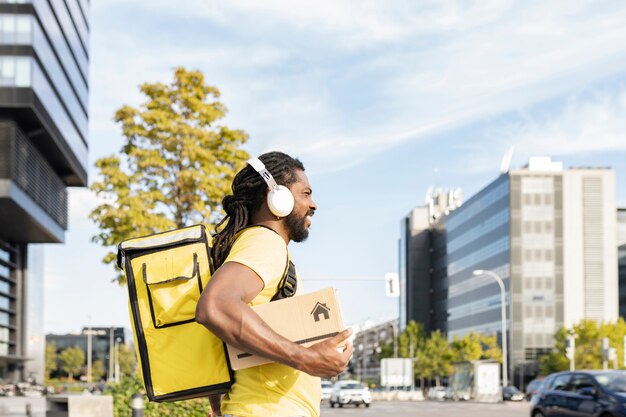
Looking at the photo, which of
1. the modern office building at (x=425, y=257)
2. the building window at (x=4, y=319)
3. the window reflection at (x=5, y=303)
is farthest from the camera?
the modern office building at (x=425, y=257)

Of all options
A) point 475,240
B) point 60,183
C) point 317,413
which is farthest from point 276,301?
point 475,240

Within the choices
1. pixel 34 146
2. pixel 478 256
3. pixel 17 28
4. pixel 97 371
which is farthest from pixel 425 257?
pixel 17 28

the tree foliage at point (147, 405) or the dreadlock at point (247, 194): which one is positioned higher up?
the dreadlock at point (247, 194)

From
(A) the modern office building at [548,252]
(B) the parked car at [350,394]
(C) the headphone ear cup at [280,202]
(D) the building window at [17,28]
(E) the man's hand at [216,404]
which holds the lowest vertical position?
(B) the parked car at [350,394]

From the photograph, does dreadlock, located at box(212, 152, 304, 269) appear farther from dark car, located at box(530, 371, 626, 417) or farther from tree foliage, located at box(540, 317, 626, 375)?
tree foliage, located at box(540, 317, 626, 375)

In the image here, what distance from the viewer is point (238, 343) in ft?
8.57

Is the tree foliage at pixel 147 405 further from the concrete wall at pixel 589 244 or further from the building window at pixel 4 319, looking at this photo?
the concrete wall at pixel 589 244

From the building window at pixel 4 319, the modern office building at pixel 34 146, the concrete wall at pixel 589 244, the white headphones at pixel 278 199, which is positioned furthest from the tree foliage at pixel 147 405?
the concrete wall at pixel 589 244

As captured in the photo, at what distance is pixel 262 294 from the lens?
9.08 ft

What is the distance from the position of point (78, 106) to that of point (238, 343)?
7569cm

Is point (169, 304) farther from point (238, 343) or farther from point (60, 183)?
point (60, 183)

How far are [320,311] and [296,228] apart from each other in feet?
0.96

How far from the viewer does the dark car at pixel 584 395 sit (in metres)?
17.2

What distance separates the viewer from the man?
2594 mm
